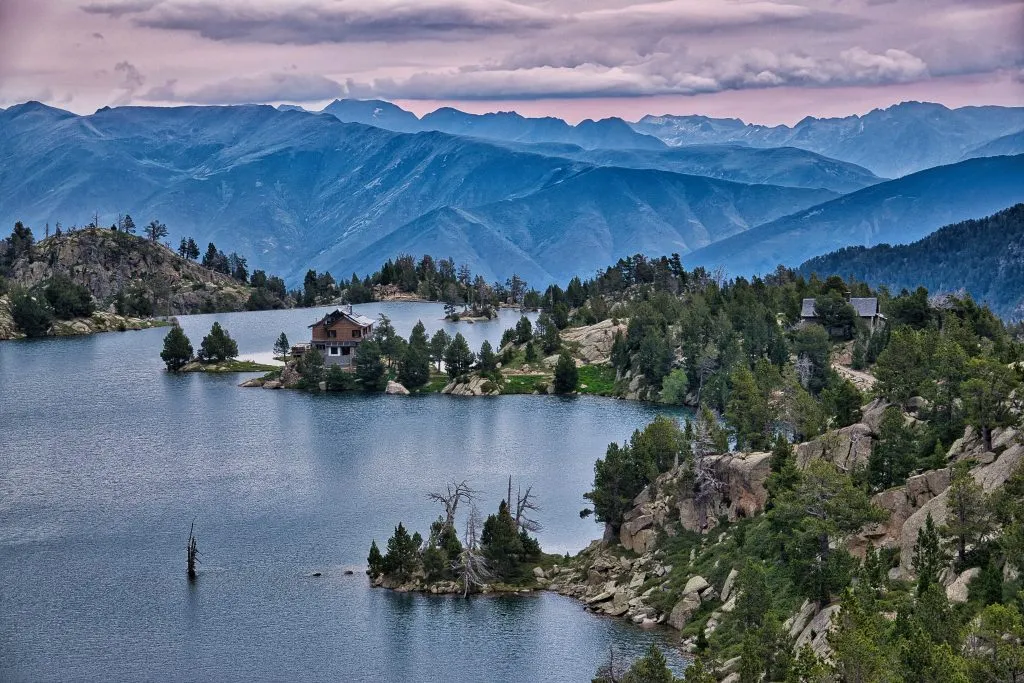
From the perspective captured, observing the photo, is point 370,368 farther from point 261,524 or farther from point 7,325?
point 7,325

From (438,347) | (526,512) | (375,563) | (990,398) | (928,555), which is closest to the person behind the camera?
(928,555)

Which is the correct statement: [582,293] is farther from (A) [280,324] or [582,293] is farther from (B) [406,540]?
(B) [406,540]

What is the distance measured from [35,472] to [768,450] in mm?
60647

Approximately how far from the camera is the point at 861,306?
136m

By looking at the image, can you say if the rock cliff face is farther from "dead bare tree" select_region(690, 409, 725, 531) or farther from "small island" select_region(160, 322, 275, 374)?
"small island" select_region(160, 322, 275, 374)

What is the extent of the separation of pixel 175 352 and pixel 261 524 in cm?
7574

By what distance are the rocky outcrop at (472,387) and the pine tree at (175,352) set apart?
36.2m

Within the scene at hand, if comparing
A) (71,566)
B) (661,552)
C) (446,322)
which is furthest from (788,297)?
(71,566)

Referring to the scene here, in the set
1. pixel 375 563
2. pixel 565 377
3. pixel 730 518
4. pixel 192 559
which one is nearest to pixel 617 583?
pixel 730 518

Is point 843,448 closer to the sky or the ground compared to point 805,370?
closer to the ground

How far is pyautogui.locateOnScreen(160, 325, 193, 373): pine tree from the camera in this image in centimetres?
15800

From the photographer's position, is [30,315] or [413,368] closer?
[413,368]

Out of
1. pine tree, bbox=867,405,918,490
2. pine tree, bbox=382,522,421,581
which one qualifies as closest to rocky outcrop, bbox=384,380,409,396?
pine tree, bbox=382,522,421,581

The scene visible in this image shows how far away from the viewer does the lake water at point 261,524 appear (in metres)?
64.8
